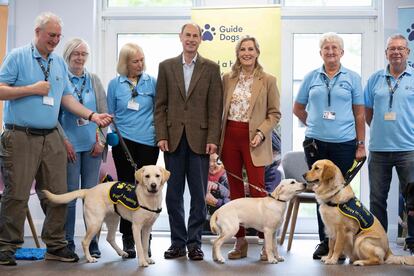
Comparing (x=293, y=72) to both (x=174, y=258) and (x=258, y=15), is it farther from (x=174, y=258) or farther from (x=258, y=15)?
(x=174, y=258)

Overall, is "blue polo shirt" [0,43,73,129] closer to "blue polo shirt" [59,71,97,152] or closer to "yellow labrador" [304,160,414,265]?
"blue polo shirt" [59,71,97,152]

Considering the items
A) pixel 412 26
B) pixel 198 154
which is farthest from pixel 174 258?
pixel 412 26

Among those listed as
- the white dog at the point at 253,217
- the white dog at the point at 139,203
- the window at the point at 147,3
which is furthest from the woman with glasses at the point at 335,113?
the window at the point at 147,3

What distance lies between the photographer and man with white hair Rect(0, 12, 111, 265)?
425 cm

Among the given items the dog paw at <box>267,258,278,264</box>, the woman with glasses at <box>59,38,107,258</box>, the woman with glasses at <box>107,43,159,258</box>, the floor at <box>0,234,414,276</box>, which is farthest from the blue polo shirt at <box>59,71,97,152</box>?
the dog paw at <box>267,258,278,264</box>

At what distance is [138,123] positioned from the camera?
4.72 meters

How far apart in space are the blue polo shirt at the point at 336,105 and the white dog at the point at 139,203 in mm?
1244

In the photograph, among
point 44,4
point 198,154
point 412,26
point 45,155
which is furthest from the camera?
point 44,4

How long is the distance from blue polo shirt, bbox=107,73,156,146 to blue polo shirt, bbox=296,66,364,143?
1.22 meters

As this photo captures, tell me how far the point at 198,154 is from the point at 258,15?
2132mm

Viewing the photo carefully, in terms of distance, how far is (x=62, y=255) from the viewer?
4531 millimetres

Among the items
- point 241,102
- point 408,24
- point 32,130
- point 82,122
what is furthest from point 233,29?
point 32,130

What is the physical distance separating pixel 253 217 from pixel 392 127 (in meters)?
1.31

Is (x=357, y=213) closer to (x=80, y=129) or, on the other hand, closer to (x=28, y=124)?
(x=80, y=129)
